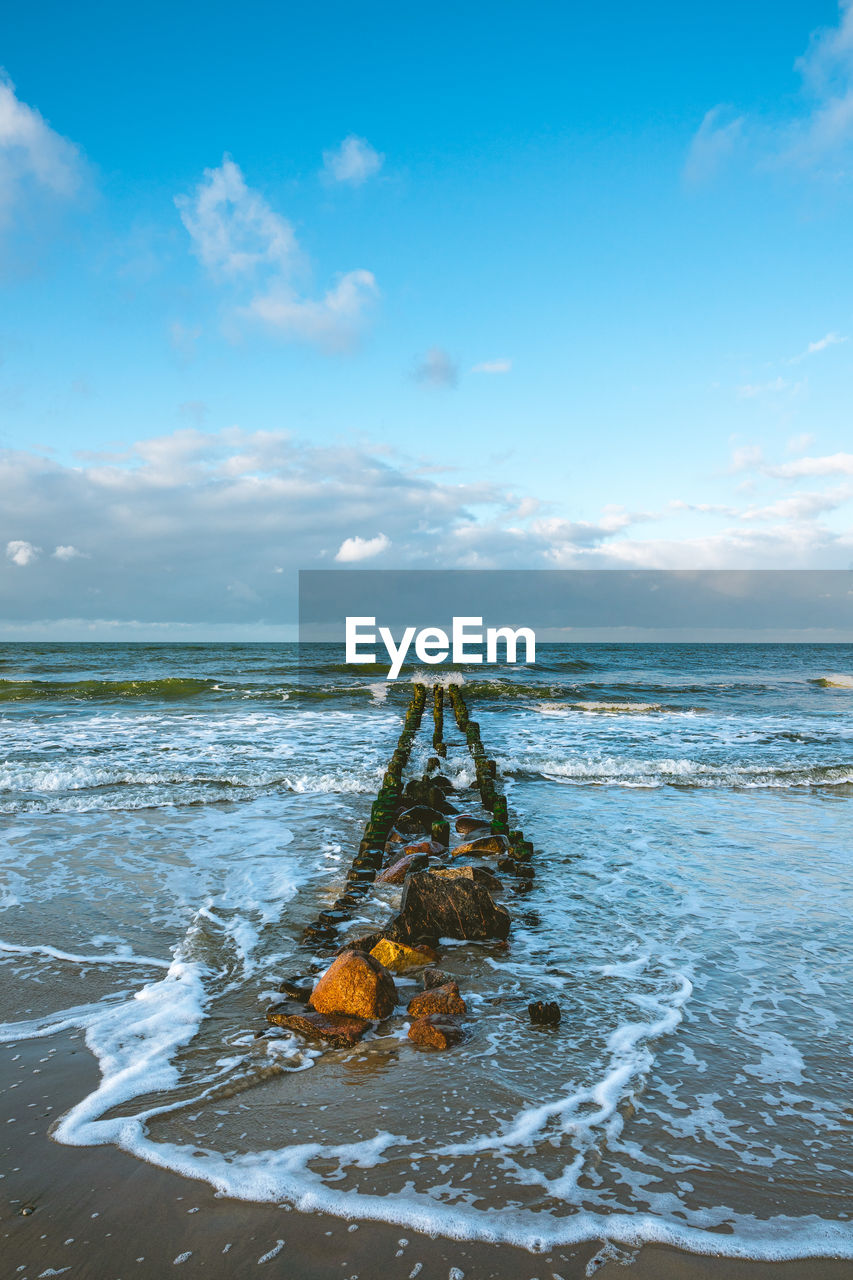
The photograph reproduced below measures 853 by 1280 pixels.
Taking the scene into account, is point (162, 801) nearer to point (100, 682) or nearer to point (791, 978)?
point (791, 978)

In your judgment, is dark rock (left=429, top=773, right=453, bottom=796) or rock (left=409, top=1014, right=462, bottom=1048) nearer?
rock (left=409, top=1014, right=462, bottom=1048)

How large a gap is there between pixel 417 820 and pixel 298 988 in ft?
14.5

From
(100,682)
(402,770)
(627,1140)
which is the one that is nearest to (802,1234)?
(627,1140)

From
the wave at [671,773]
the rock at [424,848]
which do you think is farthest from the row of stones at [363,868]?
the wave at [671,773]

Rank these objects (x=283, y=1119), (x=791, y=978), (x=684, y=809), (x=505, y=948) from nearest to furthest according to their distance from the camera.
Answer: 1. (x=283, y=1119)
2. (x=791, y=978)
3. (x=505, y=948)
4. (x=684, y=809)

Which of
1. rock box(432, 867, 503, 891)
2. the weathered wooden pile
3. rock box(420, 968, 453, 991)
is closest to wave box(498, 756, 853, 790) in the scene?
the weathered wooden pile

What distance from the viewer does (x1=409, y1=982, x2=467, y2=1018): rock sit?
3.86 meters

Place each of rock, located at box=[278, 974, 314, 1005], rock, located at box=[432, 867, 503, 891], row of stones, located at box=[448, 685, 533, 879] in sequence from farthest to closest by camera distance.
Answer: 1. row of stones, located at box=[448, 685, 533, 879]
2. rock, located at box=[432, 867, 503, 891]
3. rock, located at box=[278, 974, 314, 1005]

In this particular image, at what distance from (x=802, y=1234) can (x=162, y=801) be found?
8369 millimetres

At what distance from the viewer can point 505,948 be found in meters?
4.88

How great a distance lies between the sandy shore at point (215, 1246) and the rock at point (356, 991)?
130 cm

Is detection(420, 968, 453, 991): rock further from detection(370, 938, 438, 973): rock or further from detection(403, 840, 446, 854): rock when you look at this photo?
detection(403, 840, 446, 854): rock

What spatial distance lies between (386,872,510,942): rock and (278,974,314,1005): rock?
870 mm

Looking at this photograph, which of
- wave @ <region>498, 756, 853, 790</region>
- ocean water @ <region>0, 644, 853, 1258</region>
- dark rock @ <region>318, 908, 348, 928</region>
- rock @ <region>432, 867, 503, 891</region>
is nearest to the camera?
ocean water @ <region>0, 644, 853, 1258</region>
